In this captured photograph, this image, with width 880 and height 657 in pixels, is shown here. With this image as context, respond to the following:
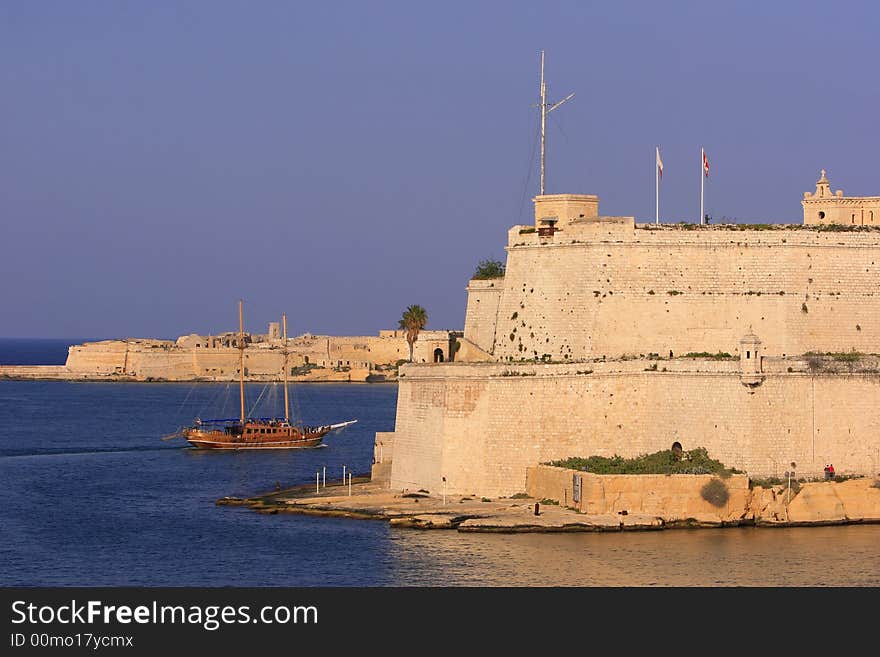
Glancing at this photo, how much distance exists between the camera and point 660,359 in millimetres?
45750

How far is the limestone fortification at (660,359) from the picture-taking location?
4497cm

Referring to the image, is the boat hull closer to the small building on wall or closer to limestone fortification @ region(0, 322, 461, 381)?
the small building on wall

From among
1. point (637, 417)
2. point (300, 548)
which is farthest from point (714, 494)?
point (300, 548)

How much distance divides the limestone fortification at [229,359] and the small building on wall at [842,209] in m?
75.4

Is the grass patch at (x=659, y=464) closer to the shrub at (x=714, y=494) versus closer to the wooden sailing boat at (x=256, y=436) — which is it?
the shrub at (x=714, y=494)

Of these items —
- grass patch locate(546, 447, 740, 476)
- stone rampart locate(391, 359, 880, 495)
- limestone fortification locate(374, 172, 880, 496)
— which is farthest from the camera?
limestone fortification locate(374, 172, 880, 496)

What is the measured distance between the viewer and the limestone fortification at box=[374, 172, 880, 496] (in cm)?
4497

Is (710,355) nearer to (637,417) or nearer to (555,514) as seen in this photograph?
(637,417)

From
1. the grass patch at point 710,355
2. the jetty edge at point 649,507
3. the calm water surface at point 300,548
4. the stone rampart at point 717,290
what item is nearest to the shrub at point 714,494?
the jetty edge at point 649,507

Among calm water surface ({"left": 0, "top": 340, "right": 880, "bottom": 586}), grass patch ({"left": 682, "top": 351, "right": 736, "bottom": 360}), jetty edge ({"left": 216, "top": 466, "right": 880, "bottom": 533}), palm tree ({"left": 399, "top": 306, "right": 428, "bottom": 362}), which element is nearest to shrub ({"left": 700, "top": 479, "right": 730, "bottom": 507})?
jetty edge ({"left": 216, "top": 466, "right": 880, "bottom": 533})

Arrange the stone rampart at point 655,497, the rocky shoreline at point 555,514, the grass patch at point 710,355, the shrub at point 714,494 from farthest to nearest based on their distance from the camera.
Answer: the grass patch at point 710,355 < the shrub at point 714,494 < the stone rampart at point 655,497 < the rocky shoreline at point 555,514

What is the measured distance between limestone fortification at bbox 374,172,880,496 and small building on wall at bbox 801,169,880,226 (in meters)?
2.33
